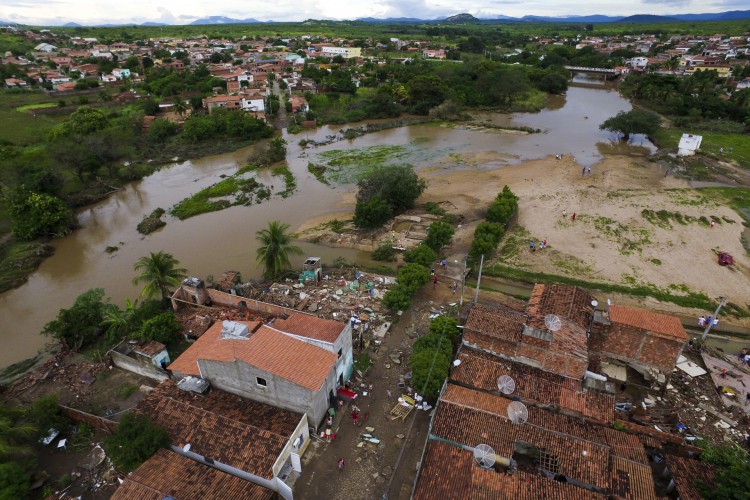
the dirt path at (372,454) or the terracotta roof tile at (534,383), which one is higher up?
the terracotta roof tile at (534,383)

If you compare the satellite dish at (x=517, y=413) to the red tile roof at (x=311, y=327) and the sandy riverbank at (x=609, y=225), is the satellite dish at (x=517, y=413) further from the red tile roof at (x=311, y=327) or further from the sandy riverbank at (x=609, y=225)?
the sandy riverbank at (x=609, y=225)

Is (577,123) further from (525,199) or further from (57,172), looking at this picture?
(57,172)

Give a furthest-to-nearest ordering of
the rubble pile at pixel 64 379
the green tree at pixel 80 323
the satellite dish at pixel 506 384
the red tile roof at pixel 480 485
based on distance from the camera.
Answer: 1. the green tree at pixel 80 323
2. the rubble pile at pixel 64 379
3. the satellite dish at pixel 506 384
4. the red tile roof at pixel 480 485

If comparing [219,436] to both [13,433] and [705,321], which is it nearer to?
[13,433]

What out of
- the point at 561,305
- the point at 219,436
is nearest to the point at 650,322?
the point at 561,305

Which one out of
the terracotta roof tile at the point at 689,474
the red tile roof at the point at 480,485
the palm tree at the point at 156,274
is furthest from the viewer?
the palm tree at the point at 156,274

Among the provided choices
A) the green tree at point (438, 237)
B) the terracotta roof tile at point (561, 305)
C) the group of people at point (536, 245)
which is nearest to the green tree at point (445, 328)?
the terracotta roof tile at point (561, 305)

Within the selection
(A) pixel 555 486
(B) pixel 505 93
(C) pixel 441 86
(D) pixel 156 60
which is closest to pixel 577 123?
(B) pixel 505 93

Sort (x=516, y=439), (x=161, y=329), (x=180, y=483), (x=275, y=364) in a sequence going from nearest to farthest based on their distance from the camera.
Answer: (x=180, y=483), (x=516, y=439), (x=275, y=364), (x=161, y=329)
